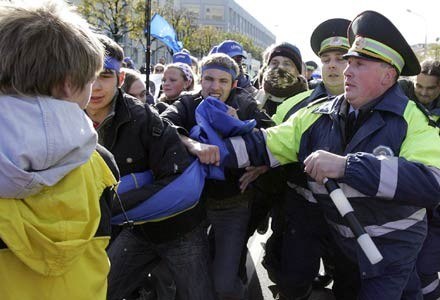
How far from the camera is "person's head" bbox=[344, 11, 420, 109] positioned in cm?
258

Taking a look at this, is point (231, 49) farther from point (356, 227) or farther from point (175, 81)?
point (356, 227)

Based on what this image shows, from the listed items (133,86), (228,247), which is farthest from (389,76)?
(133,86)

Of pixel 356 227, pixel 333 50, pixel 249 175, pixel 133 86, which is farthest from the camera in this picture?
pixel 133 86

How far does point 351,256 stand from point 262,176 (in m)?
0.87

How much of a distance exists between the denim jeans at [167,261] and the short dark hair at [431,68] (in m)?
2.83

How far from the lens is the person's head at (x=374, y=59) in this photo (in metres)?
2.58

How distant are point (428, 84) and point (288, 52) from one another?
1497mm

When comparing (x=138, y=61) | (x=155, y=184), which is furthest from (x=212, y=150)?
(x=138, y=61)

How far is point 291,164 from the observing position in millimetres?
3320

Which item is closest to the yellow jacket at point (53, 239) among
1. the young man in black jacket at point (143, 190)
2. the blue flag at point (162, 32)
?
the young man in black jacket at point (143, 190)

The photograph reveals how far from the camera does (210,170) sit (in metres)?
2.89

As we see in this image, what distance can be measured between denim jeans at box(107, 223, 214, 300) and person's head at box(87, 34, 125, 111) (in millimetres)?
797

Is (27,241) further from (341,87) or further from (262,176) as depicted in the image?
(341,87)

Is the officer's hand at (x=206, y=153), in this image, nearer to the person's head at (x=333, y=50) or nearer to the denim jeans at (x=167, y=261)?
the denim jeans at (x=167, y=261)
